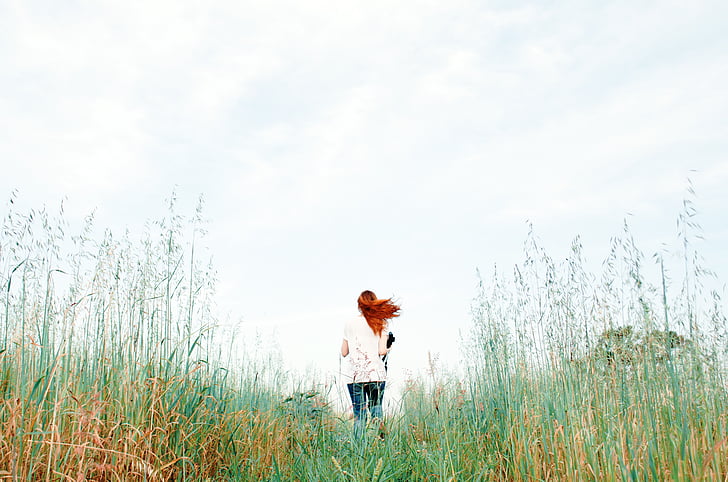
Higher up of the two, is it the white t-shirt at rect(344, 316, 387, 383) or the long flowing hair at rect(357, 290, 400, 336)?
the long flowing hair at rect(357, 290, 400, 336)

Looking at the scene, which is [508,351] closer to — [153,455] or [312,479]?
[312,479]

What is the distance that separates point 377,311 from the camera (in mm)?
5688

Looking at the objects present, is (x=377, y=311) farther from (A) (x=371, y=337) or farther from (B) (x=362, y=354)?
(B) (x=362, y=354)

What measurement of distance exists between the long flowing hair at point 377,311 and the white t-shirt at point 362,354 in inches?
2.1

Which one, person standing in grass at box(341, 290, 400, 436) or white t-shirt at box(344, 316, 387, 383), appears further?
person standing in grass at box(341, 290, 400, 436)

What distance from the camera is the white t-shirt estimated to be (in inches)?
200

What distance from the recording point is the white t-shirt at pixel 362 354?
200 inches

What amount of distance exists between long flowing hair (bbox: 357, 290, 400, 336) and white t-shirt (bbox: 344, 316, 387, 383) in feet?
0.18

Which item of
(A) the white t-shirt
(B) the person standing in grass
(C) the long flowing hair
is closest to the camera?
(A) the white t-shirt

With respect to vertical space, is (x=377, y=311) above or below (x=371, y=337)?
above

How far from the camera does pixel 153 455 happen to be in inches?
126

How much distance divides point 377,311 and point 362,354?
0.54 meters

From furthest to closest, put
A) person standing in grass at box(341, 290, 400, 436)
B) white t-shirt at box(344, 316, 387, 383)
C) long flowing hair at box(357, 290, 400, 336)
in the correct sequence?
long flowing hair at box(357, 290, 400, 336)
person standing in grass at box(341, 290, 400, 436)
white t-shirt at box(344, 316, 387, 383)

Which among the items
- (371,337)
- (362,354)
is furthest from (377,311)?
(362,354)
